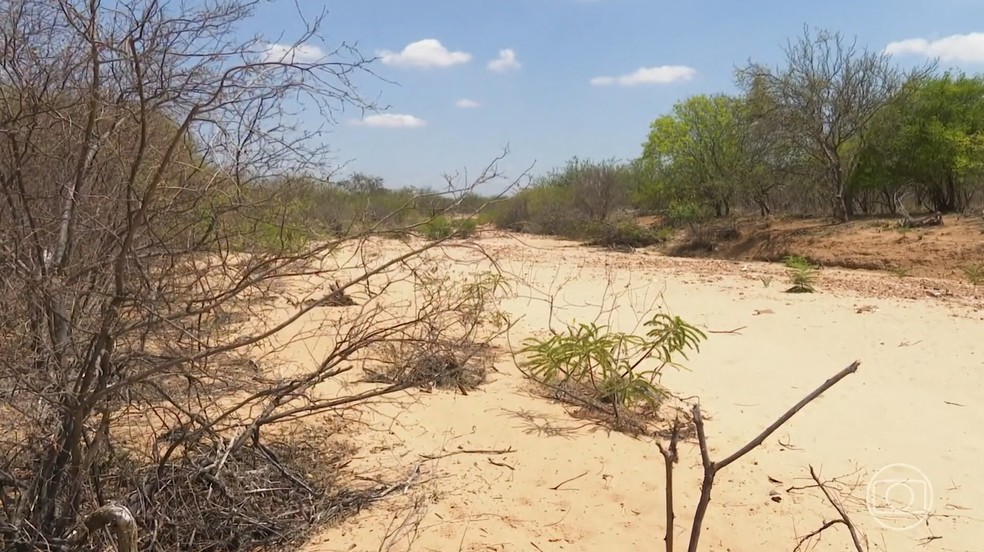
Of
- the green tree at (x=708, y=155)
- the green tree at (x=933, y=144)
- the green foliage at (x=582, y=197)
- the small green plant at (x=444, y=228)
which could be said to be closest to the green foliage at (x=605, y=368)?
the small green plant at (x=444, y=228)

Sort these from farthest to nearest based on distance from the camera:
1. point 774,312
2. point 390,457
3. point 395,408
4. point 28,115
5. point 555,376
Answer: point 774,312
point 555,376
point 395,408
point 390,457
point 28,115

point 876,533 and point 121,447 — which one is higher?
point 121,447

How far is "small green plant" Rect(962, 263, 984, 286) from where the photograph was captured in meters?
12.3

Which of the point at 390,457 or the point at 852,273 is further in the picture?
the point at 852,273

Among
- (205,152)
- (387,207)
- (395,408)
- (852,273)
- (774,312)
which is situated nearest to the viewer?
(205,152)

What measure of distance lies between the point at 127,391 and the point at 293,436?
4.13 ft

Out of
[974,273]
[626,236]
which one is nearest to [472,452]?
[974,273]

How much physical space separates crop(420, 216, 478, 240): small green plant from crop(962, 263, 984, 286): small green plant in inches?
477

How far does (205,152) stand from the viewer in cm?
290

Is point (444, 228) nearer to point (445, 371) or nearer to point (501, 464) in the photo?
point (501, 464)

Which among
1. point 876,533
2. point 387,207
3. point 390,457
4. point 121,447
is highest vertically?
point 387,207

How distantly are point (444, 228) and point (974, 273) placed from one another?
1283 centimetres

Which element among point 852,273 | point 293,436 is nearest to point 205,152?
point 293,436

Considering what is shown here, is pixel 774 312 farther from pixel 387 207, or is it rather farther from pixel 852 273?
pixel 387 207
